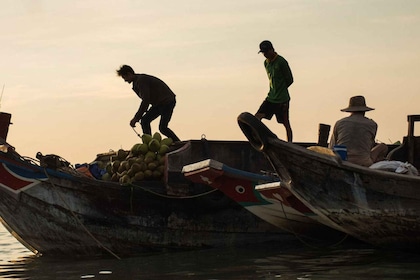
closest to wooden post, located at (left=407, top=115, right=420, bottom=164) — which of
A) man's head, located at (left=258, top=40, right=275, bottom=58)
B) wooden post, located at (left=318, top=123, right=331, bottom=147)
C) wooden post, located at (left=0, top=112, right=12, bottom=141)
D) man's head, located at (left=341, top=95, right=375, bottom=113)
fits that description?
wooden post, located at (left=318, top=123, right=331, bottom=147)

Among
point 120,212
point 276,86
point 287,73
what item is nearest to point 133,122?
point 120,212

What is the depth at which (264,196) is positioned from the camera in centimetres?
1189

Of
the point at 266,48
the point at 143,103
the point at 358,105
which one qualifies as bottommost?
the point at 358,105

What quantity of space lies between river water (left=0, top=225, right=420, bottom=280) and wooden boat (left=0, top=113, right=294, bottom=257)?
0.24m

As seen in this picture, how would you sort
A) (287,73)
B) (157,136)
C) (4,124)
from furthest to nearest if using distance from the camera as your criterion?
(287,73), (4,124), (157,136)

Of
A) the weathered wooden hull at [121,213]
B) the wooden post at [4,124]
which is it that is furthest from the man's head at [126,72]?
the weathered wooden hull at [121,213]

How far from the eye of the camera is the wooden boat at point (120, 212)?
12289 mm

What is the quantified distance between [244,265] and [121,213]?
2475 mm

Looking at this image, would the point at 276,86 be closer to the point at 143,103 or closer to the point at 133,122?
the point at 143,103

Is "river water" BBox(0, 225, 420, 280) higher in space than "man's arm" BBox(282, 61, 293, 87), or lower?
lower

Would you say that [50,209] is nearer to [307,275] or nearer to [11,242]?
[307,275]

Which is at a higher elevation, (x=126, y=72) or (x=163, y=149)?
(x=126, y=72)

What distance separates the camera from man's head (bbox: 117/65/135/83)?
13.9m

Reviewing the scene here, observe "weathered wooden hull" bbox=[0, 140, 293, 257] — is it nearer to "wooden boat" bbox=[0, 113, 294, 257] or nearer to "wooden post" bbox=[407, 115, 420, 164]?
"wooden boat" bbox=[0, 113, 294, 257]
